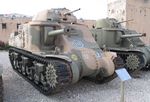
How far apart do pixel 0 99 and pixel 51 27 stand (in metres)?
3.17

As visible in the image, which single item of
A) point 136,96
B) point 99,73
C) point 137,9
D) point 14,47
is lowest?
point 136,96

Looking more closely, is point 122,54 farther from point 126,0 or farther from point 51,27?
point 126,0

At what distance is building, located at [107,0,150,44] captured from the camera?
80.5 feet

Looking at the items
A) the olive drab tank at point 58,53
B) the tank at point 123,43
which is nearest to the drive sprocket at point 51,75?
the olive drab tank at point 58,53

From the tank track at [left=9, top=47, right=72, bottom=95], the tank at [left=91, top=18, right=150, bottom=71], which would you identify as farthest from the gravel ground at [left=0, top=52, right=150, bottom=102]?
the tank at [left=91, top=18, right=150, bottom=71]

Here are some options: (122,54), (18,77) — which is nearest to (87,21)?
(122,54)

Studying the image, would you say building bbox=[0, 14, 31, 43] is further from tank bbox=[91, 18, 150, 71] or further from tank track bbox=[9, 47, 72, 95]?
tank track bbox=[9, 47, 72, 95]

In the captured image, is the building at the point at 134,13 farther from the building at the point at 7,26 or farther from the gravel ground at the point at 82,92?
the gravel ground at the point at 82,92

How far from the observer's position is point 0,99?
6.11 metres

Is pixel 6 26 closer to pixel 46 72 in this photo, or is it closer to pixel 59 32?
pixel 59 32

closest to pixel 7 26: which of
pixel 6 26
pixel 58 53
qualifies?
pixel 6 26

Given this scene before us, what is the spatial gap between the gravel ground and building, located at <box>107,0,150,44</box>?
15223 mm

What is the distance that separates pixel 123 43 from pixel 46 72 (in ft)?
18.5

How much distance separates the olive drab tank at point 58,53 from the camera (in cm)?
722
